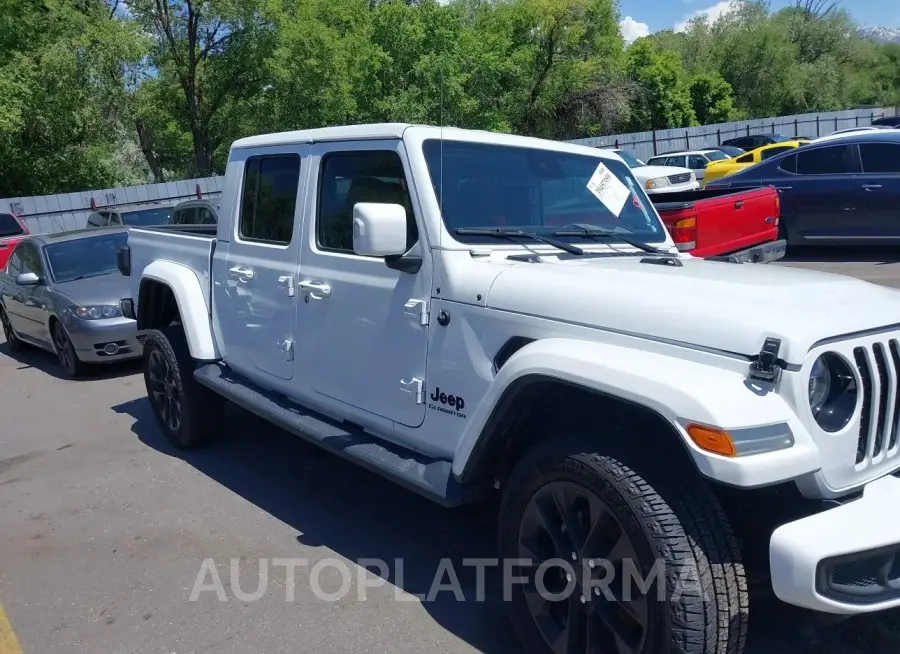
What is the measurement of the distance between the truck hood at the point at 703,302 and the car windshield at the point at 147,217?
11.0 m

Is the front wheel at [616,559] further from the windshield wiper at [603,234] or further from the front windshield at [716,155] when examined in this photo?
the front windshield at [716,155]

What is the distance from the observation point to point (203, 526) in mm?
4590

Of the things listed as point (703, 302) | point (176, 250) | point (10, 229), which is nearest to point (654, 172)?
point (10, 229)

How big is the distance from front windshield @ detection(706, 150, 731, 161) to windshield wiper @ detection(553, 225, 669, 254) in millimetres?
25591

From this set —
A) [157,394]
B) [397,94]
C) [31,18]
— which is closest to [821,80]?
[397,94]

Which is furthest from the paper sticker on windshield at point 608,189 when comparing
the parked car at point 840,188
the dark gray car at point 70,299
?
the parked car at point 840,188

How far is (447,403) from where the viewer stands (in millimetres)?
3477

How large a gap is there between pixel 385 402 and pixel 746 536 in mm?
1727

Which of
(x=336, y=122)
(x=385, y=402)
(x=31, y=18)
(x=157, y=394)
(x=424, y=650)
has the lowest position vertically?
(x=424, y=650)

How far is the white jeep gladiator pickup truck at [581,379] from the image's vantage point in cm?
248

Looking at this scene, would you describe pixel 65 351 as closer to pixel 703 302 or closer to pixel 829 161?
pixel 703 302

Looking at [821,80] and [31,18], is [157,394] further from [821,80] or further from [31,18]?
[821,80]

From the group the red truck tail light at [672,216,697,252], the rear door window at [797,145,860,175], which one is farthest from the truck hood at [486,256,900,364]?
the rear door window at [797,145,860,175]

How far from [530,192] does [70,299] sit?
6172 mm
